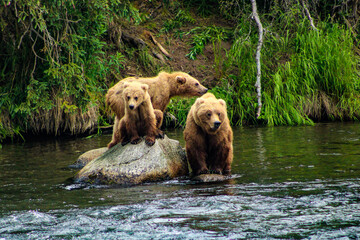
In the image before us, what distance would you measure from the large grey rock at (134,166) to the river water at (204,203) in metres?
0.22

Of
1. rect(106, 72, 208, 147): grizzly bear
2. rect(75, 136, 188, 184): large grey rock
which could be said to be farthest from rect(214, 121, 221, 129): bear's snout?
rect(106, 72, 208, 147): grizzly bear

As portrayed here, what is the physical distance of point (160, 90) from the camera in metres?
7.94

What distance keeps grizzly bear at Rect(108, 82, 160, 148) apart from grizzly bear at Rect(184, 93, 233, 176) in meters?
0.50

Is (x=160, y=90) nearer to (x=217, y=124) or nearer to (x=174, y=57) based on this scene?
(x=217, y=124)

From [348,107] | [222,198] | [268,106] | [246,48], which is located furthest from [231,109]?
[222,198]

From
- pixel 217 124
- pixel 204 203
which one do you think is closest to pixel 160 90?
pixel 217 124

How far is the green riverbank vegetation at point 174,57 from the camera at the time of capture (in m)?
9.23

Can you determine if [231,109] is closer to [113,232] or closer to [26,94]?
[26,94]

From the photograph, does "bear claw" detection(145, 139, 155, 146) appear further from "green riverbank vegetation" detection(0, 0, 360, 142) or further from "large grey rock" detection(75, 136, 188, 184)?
"green riverbank vegetation" detection(0, 0, 360, 142)

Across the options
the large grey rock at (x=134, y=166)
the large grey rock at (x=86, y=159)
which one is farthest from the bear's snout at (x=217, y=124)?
the large grey rock at (x=86, y=159)

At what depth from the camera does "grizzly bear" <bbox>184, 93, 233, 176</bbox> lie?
20.1ft

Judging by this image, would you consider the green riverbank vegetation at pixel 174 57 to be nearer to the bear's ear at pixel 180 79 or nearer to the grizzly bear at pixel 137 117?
the bear's ear at pixel 180 79

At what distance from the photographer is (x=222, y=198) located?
203 inches

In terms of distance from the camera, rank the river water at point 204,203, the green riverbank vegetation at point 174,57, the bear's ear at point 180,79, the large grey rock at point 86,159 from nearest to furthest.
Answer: the river water at point 204,203 < the large grey rock at point 86,159 < the bear's ear at point 180,79 < the green riverbank vegetation at point 174,57
